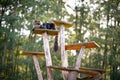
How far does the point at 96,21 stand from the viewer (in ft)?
71.2

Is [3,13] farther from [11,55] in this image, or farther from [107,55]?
[107,55]

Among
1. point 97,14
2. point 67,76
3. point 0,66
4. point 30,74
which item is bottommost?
point 30,74

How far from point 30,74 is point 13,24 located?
6.40 m

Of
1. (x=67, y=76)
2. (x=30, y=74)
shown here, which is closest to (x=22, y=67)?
(x=30, y=74)

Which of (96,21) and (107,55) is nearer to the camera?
(107,55)

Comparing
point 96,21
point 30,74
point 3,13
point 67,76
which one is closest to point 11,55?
point 30,74

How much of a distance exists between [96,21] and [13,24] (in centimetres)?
768

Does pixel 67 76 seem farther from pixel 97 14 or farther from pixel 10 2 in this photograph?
pixel 97 14

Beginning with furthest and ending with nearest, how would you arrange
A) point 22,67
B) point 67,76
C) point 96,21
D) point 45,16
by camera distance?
point 22,67
point 96,21
point 45,16
point 67,76

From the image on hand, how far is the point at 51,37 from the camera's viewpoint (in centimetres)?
2055

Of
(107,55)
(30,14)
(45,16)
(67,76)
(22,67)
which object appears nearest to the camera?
(67,76)

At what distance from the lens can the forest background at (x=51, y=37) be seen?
698 inches

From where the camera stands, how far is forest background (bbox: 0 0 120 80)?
698 inches

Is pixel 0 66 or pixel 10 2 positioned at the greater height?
pixel 10 2
